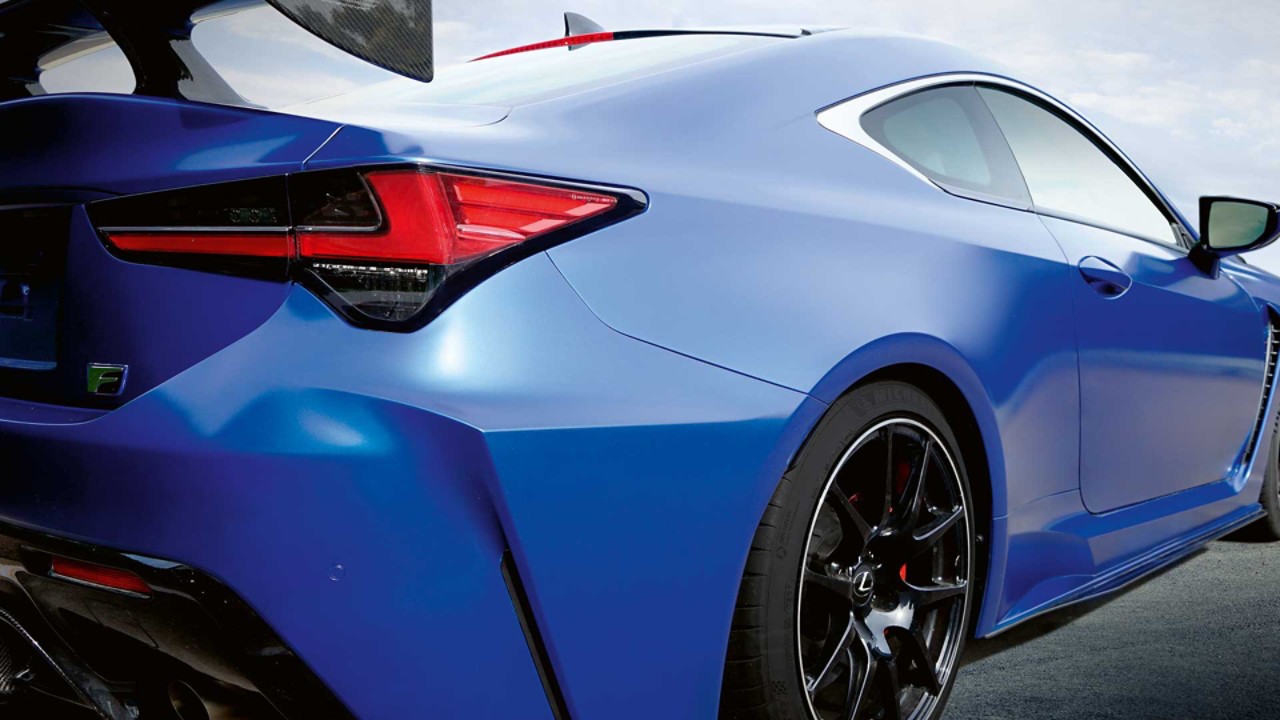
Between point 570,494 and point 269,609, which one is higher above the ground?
point 570,494

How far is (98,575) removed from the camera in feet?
5.20

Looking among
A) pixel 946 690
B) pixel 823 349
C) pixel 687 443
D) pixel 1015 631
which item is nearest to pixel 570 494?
pixel 687 443

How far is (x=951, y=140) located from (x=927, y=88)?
14 cm

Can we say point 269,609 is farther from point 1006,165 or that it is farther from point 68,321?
point 1006,165

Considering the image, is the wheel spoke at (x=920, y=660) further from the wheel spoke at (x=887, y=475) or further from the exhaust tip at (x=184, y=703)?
the exhaust tip at (x=184, y=703)

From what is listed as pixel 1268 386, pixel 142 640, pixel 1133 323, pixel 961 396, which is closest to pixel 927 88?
pixel 961 396

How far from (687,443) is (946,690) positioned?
3.70 ft

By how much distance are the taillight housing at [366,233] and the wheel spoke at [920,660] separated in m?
1.25

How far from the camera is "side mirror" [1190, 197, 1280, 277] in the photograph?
3525 mm

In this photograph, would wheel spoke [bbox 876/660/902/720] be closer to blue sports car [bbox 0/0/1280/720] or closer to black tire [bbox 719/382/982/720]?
blue sports car [bbox 0/0/1280/720]

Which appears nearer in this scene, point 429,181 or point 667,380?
point 429,181

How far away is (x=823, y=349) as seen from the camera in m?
1.89

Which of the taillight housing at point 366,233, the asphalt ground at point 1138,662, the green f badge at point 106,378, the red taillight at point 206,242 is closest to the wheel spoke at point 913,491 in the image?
the asphalt ground at point 1138,662

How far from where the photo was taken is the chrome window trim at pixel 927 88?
88.8 inches
